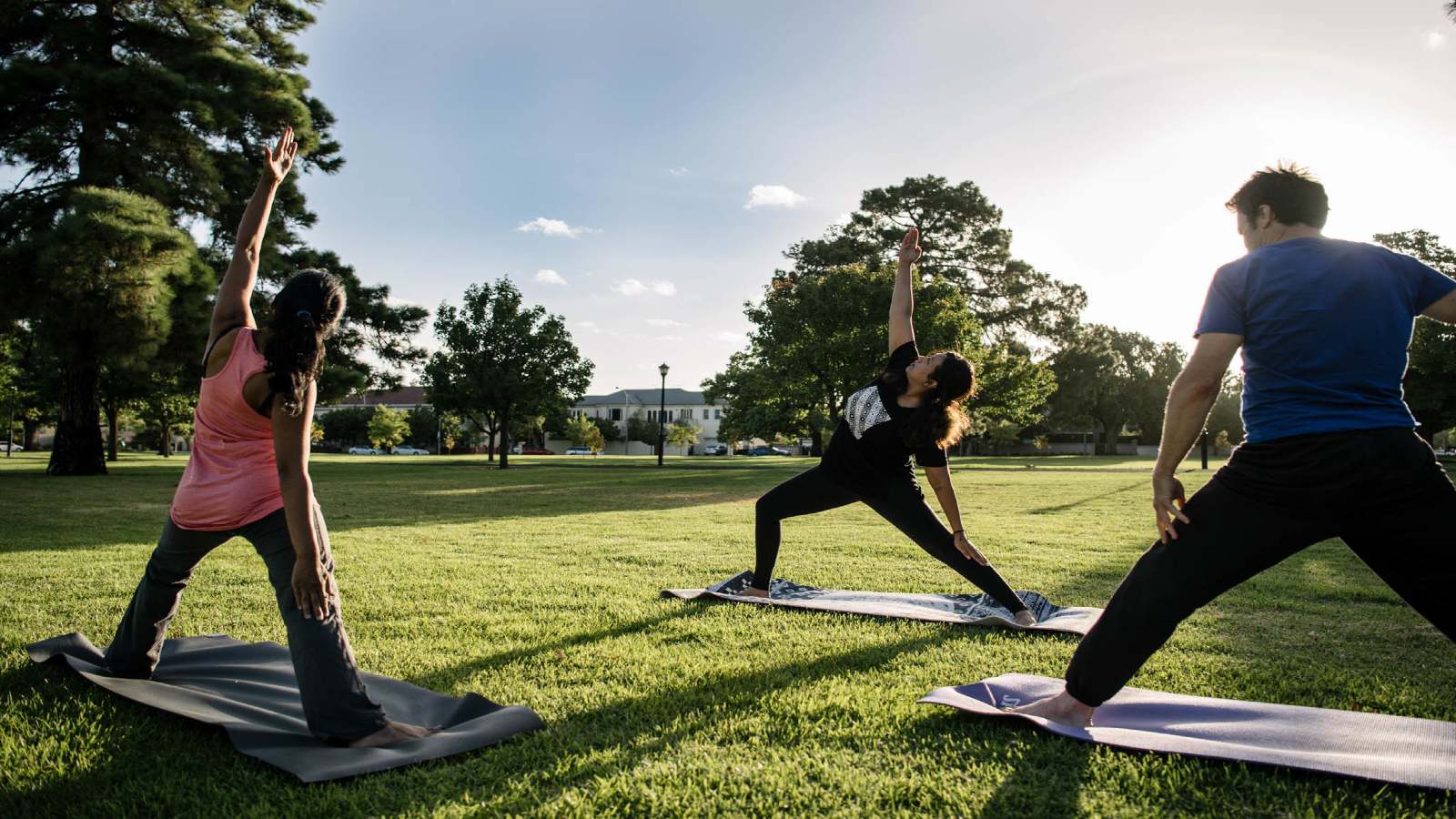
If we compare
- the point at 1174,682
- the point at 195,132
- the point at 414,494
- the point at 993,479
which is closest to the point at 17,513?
the point at 414,494

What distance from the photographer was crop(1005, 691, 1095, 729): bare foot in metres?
3.19

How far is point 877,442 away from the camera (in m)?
5.21

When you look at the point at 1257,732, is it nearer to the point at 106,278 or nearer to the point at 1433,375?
the point at 106,278

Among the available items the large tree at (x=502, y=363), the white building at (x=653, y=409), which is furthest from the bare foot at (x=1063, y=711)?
the white building at (x=653, y=409)

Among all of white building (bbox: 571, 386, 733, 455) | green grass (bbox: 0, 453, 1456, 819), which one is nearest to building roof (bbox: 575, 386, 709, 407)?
white building (bbox: 571, 386, 733, 455)

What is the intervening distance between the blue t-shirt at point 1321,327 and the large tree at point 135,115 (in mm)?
22337

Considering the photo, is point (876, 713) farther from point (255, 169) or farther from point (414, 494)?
point (255, 169)

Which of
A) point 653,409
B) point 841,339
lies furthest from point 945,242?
point 653,409

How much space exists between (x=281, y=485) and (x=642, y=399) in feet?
385

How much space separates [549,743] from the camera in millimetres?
3127

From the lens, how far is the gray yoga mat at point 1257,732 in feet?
9.23

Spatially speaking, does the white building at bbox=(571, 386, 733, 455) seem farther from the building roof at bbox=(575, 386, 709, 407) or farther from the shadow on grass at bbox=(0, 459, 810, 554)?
the shadow on grass at bbox=(0, 459, 810, 554)

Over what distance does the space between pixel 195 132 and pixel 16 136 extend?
158 inches

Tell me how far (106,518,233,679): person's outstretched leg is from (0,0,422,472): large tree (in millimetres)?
18710
